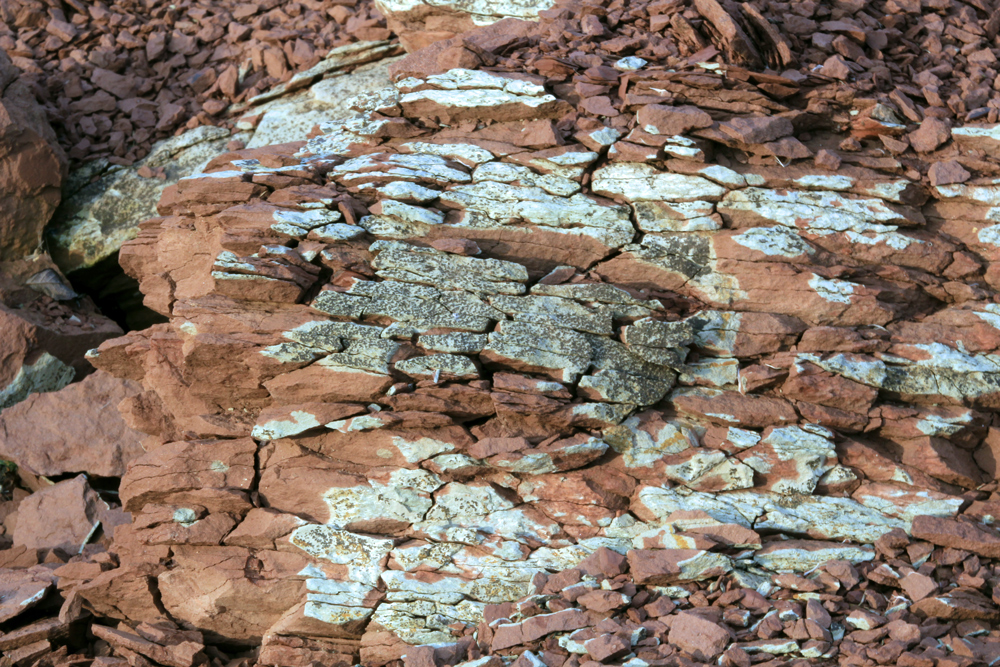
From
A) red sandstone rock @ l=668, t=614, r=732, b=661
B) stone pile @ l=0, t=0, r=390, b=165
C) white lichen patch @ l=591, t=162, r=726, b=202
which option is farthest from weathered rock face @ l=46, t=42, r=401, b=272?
red sandstone rock @ l=668, t=614, r=732, b=661

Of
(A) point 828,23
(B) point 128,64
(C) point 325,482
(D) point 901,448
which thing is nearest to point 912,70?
(A) point 828,23

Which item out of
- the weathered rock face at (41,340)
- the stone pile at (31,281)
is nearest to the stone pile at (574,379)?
the weathered rock face at (41,340)

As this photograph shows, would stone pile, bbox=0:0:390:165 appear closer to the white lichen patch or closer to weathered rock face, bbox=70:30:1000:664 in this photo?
weathered rock face, bbox=70:30:1000:664

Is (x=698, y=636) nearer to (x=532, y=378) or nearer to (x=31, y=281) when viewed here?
(x=532, y=378)

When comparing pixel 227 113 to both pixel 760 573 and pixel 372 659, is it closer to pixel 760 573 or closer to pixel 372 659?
pixel 372 659

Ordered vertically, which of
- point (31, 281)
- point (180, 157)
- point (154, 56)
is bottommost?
point (31, 281)

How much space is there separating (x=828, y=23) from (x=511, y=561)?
20.8ft

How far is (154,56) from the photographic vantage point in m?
10.3

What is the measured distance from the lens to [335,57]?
951 centimetres

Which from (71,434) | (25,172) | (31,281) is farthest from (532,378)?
(25,172)

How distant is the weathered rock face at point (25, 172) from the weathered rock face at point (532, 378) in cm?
294

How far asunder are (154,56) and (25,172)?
245 centimetres

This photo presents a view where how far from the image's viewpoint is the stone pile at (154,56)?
32.1 ft

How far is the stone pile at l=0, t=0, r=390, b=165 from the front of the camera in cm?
980
